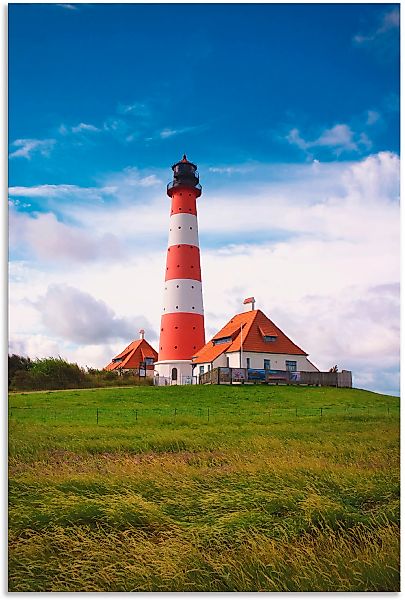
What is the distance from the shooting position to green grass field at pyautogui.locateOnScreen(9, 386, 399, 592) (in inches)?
125

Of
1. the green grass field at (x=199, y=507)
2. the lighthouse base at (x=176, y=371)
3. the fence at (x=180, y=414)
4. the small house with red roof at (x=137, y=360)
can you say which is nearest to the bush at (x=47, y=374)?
the green grass field at (x=199, y=507)

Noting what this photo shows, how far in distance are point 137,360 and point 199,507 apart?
8570mm

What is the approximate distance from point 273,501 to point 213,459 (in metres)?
1.37

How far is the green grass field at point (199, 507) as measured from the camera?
3164 mm

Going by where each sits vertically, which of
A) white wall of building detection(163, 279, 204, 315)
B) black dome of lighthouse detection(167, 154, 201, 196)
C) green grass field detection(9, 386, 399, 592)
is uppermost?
black dome of lighthouse detection(167, 154, 201, 196)

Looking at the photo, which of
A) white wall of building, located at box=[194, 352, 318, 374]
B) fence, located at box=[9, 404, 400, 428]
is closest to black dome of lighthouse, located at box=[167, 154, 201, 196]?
fence, located at box=[9, 404, 400, 428]

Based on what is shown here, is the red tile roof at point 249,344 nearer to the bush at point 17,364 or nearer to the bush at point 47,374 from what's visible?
the bush at point 47,374

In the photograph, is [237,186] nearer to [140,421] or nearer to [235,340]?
[140,421]

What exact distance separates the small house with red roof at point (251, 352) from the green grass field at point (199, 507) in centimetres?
856

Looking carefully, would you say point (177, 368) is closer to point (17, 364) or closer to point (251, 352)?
point (251, 352)

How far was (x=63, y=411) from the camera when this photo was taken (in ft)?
23.4

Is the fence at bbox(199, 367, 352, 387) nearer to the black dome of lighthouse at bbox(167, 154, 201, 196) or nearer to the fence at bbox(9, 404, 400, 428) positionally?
the fence at bbox(9, 404, 400, 428)

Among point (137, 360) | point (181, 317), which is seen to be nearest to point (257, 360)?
point (181, 317)

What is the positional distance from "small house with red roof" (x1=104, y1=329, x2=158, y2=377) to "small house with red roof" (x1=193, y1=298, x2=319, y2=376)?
152cm
